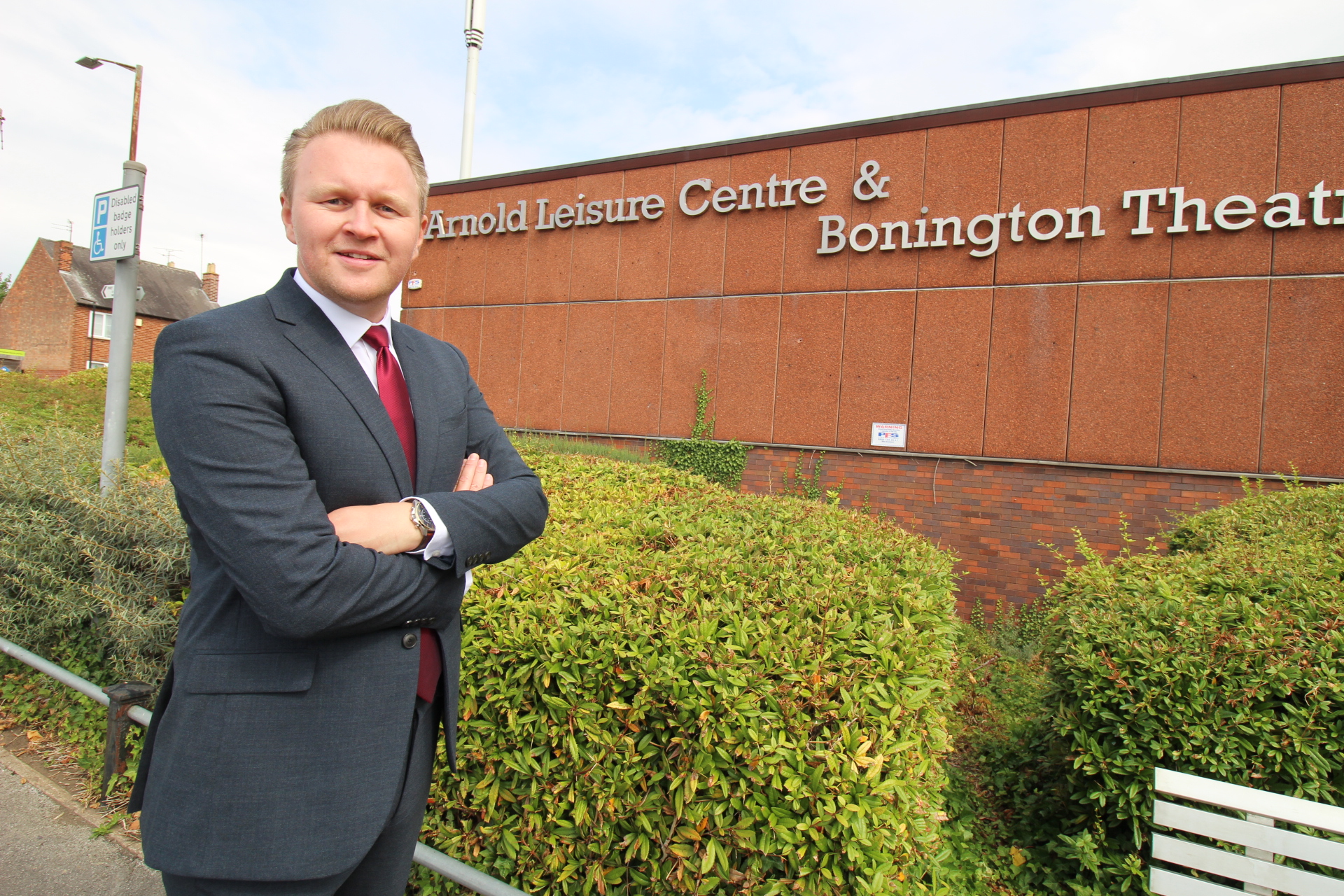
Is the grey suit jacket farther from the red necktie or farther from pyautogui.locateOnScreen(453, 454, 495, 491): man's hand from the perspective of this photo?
pyautogui.locateOnScreen(453, 454, 495, 491): man's hand

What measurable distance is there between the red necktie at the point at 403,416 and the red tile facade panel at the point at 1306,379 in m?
9.01

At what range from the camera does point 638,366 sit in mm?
10852

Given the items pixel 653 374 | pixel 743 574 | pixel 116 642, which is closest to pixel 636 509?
pixel 743 574

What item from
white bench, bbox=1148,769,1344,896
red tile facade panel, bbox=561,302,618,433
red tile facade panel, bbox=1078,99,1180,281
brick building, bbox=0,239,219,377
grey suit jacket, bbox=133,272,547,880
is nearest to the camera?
grey suit jacket, bbox=133,272,547,880

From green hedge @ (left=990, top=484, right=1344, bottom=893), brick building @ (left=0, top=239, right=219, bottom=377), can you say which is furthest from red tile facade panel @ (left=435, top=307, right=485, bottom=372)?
brick building @ (left=0, top=239, right=219, bottom=377)

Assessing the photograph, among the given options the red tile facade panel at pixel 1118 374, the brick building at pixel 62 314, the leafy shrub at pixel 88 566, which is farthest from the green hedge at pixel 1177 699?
the brick building at pixel 62 314

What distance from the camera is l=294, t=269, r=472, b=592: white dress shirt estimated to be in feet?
4.76

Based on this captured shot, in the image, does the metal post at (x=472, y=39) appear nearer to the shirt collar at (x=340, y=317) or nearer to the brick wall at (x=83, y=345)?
the shirt collar at (x=340, y=317)

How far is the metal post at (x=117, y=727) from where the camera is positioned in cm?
328

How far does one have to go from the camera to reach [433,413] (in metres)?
1.61

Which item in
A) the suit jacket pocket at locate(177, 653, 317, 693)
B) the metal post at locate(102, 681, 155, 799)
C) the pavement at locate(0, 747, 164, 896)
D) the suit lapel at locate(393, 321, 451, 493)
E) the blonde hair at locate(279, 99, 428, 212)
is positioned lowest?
the pavement at locate(0, 747, 164, 896)

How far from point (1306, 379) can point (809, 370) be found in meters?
5.18

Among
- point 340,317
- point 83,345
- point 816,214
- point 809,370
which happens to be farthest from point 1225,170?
point 83,345

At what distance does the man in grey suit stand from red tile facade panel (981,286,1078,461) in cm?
834
